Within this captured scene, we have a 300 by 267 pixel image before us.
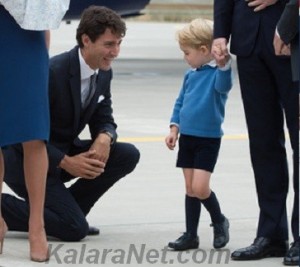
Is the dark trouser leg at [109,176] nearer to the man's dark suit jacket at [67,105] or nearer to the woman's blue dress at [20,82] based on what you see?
the man's dark suit jacket at [67,105]

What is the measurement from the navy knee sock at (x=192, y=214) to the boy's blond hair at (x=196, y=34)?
0.81m

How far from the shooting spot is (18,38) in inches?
219

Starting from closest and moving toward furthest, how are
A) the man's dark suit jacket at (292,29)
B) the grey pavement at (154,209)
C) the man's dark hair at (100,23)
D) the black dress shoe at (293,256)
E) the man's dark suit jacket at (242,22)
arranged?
1. the man's dark suit jacket at (292,29)
2. the black dress shoe at (293,256)
3. the man's dark suit jacket at (242,22)
4. the grey pavement at (154,209)
5. the man's dark hair at (100,23)

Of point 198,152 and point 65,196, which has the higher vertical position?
point 198,152

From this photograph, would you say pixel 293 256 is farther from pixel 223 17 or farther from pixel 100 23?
pixel 100 23

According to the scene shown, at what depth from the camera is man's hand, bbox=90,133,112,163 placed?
6.41 m

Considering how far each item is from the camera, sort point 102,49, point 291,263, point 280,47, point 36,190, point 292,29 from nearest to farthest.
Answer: point 292,29 < point 280,47 < point 291,263 < point 36,190 < point 102,49

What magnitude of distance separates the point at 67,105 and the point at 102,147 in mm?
297

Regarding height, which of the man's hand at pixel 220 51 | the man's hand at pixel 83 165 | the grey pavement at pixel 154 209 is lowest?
the grey pavement at pixel 154 209

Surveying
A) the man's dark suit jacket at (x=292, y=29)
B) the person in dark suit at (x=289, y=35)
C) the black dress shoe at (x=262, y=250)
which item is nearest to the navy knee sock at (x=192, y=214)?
the black dress shoe at (x=262, y=250)

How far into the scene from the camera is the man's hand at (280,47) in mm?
5459

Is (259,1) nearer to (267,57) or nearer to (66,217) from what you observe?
(267,57)

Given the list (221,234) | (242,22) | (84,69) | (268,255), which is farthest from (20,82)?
(268,255)

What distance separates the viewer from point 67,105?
640cm
